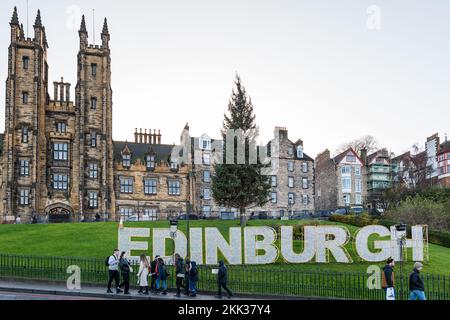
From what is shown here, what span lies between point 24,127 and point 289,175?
36916 millimetres

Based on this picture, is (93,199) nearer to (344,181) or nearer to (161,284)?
(344,181)

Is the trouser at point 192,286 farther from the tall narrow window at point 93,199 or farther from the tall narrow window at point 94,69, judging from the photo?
the tall narrow window at point 94,69

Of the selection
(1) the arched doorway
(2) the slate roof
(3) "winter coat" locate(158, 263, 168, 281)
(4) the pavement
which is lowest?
(4) the pavement

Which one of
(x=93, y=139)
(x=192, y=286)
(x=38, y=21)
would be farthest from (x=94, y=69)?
(x=192, y=286)

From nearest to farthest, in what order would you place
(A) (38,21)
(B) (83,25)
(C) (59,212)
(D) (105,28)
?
1. (C) (59,212)
2. (A) (38,21)
3. (B) (83,25)
4. (D) (105,28)

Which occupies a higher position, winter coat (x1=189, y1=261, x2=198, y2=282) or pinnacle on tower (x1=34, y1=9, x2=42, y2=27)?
pinnacle on tower (x1=34, y1=9, x2=42, y2=27)

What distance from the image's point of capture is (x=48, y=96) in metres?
76.0

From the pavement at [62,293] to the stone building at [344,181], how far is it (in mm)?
72366

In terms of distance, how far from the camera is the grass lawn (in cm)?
3769

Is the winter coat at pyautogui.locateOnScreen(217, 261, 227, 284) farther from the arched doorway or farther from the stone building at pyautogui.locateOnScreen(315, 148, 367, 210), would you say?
the stone building at pyautogui.locateOnScreen(315, 148, 367, 210)

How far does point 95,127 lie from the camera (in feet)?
248

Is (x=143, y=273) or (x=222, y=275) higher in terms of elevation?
(x=143, y=273)

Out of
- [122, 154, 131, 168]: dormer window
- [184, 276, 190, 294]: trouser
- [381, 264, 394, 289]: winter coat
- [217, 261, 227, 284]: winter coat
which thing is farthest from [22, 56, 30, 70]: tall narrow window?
[381, 264, 394, 289]: winter coat
